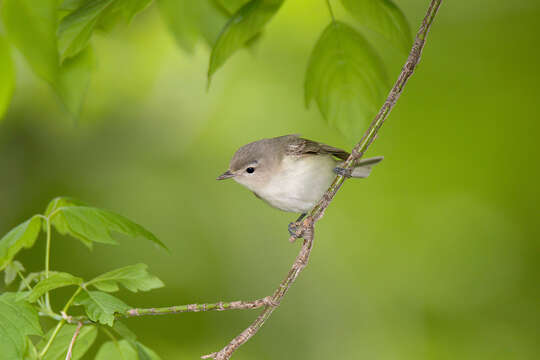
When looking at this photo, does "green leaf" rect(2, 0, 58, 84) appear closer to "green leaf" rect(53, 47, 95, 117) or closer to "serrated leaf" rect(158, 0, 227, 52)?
"green leaf" rect(53, 47, 95, 117)

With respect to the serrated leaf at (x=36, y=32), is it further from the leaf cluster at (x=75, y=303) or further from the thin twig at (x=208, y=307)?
the thin twig at (x=208, y=307)

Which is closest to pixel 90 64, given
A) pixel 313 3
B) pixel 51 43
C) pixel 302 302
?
pixel 51 43

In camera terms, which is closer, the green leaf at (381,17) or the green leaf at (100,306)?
the green leaf at (100,306)

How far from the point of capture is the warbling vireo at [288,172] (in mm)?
2105

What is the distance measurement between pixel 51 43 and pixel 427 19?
872mm

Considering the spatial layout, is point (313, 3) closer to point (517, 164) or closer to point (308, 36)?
point (308, 36)

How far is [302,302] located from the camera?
521 cm

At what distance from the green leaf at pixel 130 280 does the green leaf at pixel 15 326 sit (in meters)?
0.16

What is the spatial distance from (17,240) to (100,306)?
37 centimetres

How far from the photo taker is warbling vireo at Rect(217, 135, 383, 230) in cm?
211

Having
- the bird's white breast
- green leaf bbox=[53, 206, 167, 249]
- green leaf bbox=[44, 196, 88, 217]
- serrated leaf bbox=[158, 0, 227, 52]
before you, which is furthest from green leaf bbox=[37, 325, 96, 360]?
serrated leaf bbox=[158, 0, 227, 52]

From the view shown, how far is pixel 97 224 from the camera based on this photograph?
4.75 ft

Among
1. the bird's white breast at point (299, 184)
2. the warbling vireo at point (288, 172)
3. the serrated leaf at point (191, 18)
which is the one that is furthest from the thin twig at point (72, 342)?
the serrated leaf at point (191, 18)

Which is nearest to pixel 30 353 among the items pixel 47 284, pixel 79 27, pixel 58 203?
pixel 47 284
